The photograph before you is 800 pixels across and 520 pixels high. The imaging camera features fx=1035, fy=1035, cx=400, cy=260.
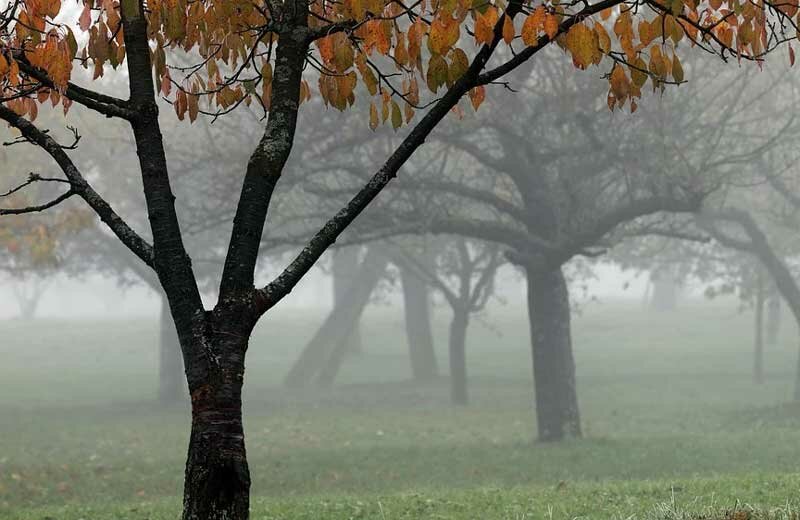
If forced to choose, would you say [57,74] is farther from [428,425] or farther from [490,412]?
[490,412]

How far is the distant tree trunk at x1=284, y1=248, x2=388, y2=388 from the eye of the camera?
126 ft

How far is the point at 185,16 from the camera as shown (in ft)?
21.7

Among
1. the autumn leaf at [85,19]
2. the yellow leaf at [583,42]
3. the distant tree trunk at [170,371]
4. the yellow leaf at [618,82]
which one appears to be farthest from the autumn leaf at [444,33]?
the distant tree trunk at [170,371]

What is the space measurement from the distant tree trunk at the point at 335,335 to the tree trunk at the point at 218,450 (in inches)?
1265

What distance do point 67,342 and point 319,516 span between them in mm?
50077

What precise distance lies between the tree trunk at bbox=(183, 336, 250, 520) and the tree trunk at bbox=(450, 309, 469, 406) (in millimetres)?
25437

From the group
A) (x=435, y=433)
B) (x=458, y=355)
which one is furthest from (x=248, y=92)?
(x=458, y=355)

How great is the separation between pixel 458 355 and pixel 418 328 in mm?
7065

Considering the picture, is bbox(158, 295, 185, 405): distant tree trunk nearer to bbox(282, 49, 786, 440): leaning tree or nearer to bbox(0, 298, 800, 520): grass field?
bbox(0, 298, 800, 520): grass field

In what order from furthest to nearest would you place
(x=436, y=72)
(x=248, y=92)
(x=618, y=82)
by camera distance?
(x=248, y=92) < (x=618, y=82) < (x=436, y=72)

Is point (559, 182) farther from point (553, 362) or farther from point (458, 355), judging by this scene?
point (458, 355)

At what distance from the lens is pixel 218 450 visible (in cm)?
588

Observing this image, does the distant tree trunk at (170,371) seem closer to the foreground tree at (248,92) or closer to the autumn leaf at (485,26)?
the foreground tree at (248,92)

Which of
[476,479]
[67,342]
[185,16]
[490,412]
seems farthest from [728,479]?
[67,342]
